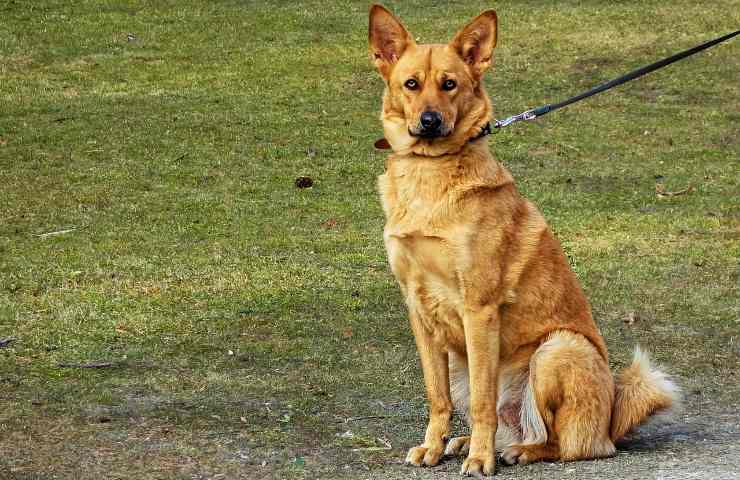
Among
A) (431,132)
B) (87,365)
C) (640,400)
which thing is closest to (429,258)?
(431,132)

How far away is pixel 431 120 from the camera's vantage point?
4688mm

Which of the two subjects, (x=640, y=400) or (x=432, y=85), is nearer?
(x=432, y=85)

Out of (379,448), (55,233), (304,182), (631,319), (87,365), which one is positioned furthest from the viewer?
(304,182)

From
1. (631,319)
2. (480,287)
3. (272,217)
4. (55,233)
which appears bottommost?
(55,233)

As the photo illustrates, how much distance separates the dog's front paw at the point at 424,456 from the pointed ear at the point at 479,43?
5.59ft

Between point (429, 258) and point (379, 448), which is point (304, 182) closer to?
point (379, 448)

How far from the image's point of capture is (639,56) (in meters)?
15.4

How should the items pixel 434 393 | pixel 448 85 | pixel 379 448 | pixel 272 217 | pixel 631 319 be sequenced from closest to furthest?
1. pixel 448 85
2. pixel 434 393
3. pixel 379 448
4. pixel 631 319
5. pixel 272 217

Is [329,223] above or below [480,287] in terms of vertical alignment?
below

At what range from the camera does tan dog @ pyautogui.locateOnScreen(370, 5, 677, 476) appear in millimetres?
4699

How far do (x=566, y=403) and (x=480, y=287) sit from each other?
635 millimetres

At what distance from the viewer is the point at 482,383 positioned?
4.71 m

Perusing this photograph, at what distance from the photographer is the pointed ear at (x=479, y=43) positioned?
492 cm

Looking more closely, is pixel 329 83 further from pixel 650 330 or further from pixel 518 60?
pixel 650 330
